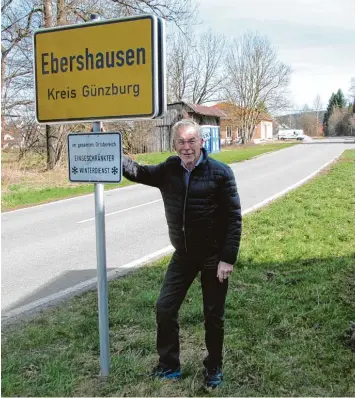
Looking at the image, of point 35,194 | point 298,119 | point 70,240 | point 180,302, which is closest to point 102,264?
point 180,302

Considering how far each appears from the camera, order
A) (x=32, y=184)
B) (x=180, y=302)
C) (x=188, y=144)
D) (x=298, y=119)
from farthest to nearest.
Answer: (x=298, y=119) < (x=32, y=184) < (x=180, y=302) < (x=188, y=144)

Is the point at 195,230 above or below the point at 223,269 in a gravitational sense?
above

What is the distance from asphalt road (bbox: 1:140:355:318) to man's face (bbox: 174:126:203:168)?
3024 mm

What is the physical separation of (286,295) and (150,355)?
1819 millimetres

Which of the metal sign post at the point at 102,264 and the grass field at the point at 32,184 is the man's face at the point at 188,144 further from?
the grass field at the point at 32,184

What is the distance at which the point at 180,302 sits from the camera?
339cm

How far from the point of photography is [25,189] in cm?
1698

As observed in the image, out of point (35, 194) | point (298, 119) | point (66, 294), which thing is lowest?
point (66, 294)

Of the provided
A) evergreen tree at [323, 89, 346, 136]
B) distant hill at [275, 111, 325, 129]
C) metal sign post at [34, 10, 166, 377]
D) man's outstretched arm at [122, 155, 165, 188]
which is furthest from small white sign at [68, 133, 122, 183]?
distant hill at [275, 111, 325, 129]

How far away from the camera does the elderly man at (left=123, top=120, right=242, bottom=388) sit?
10.4ft

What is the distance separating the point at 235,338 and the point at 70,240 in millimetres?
5451

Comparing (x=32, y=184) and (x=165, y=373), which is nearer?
(x=165, y=373)

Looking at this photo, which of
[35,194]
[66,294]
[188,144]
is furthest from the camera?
[35,194]

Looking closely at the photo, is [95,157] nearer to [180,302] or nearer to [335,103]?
[180,302]
